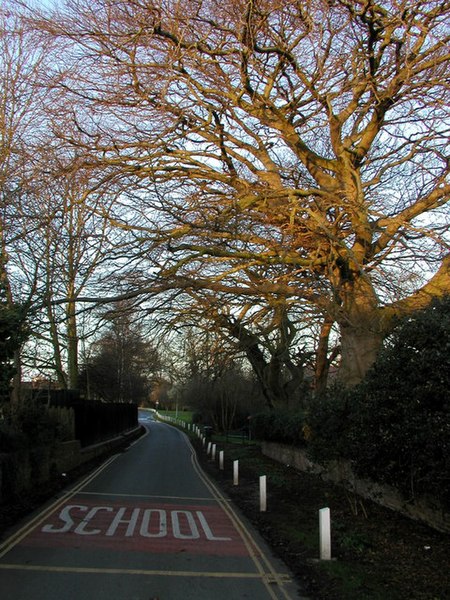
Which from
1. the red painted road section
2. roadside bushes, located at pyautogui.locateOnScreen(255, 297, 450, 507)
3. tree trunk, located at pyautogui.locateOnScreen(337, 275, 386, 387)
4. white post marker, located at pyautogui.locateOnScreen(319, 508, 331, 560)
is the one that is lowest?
the red painted road section

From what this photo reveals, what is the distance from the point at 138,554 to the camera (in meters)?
7.86

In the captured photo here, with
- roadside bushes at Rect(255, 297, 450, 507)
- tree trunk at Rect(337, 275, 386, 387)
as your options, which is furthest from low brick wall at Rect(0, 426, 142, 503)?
tree trunk at Rect(337, 275, 386, 387)

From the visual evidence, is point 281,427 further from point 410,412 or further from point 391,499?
point 410,412

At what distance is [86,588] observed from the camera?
627cm

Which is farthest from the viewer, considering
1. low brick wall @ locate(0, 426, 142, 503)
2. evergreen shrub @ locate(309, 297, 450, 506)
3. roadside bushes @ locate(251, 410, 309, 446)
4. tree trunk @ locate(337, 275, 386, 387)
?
roadside bushes @ locate(251, 410, 309, 446)

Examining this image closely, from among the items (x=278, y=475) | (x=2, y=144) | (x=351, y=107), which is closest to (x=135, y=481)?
(x=278, y=475)

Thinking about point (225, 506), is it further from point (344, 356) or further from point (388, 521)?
point (344, 356)

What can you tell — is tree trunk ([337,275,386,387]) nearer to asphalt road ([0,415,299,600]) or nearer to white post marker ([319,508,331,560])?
asphalt road ([0,415,299,600])

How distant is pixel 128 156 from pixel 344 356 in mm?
7482

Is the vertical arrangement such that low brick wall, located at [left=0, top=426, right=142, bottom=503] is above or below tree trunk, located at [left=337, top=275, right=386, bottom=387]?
below

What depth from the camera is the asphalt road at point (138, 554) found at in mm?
6289

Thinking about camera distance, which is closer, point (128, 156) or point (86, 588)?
point (86, 588)

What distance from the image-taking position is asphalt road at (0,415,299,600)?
6.29 metres

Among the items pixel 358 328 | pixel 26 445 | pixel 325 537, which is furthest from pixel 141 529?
pixel 358 328
